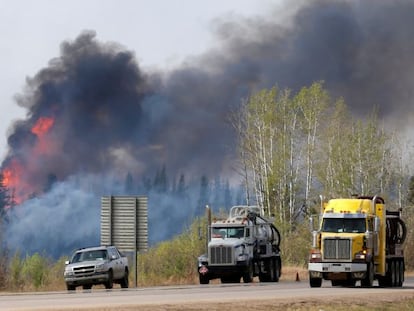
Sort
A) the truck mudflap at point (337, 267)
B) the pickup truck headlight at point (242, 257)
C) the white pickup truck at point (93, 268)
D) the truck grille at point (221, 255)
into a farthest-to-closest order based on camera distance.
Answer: the pickup truck headlight at point (242, 257) < the truck grille at point (221, 255) < the white pickup truck at point (93, 268) < the truck mudflap at point (337, 267)

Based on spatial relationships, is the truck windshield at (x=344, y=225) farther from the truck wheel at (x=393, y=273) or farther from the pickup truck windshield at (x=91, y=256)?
the pickup truck windshield at (x=91, y=256)

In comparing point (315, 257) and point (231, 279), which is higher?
point (315, 257)

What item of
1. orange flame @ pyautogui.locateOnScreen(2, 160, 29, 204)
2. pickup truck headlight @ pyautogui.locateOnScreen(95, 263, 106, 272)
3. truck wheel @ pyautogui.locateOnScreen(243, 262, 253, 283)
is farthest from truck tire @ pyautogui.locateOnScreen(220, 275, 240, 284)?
orange flame @ pyautogui.locateOnScreen(2, 160, 29, 204)

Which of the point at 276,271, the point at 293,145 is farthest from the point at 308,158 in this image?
the point at 276,271

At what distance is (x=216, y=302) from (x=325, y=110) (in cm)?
6565

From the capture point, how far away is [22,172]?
117562 millimetres

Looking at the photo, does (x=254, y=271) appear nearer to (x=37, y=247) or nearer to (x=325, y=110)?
(x=325, y=110)

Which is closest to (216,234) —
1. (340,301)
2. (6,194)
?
(340,301)

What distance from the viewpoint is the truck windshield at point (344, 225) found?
49.9 metres

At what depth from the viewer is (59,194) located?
124 m

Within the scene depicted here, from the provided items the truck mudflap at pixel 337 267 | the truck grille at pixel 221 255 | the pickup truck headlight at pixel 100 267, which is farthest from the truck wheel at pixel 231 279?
the truck mudflap at pixel 337 267

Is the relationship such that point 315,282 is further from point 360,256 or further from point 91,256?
point 91,256

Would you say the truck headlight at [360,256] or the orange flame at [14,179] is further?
the orange flame at [14,179]

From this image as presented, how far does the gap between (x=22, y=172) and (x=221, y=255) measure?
210ft
